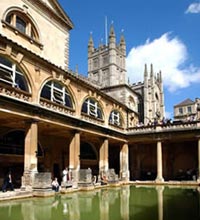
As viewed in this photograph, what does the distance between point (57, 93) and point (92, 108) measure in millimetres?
5696

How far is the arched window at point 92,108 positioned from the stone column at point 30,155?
7.54 m

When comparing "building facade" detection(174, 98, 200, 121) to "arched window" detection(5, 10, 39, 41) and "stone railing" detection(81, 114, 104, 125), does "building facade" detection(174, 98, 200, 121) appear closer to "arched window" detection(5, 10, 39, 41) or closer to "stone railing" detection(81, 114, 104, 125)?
"stone railing" detection(81, 114, 104, 125)

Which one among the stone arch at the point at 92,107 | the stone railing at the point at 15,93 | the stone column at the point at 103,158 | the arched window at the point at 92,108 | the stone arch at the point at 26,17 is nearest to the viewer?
the stone railing at the point at 15,93

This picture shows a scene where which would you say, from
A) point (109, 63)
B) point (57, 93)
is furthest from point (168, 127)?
point (109, 63)

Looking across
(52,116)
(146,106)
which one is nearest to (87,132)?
(52,116)

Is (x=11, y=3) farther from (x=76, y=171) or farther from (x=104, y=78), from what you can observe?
(x=104, y=78)

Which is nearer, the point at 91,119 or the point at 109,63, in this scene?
the point at 91,119

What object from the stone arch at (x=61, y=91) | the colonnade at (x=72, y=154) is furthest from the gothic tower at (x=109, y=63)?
the stone arch at (x=61, y=91)

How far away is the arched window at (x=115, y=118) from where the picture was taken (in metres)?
30.7

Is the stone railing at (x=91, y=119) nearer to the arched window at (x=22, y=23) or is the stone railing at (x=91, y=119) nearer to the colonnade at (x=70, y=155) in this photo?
the colonnade at (x=70, y=155)

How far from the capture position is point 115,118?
3177 centimetres

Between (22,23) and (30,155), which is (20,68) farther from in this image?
(22,23)

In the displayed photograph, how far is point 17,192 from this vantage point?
15.4 m

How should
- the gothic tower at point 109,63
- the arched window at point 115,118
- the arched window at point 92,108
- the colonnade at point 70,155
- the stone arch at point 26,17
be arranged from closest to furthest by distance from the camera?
the colonnade at point 70,155, the stone arch at point 26,17, the arched window at point 92,108, the arched window at point 115,118, the gothic tower at point 109,63
